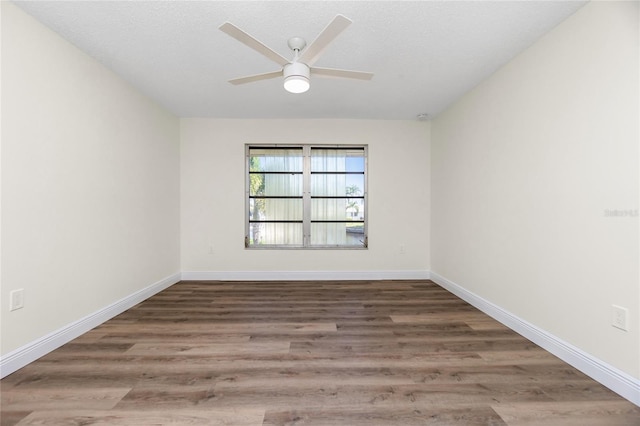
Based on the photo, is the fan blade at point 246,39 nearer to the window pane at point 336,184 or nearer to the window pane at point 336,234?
the window pane at point 336,184

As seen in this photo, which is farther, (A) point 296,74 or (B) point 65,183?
(B) point 65,183

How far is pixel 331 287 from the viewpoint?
3744 millimetres

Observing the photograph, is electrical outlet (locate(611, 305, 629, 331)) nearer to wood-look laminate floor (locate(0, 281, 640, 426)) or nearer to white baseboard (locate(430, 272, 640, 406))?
white baseboard (locate(430, 272, 640, 406))

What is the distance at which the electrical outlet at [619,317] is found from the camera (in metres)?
1.57

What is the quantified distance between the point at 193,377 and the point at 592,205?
2.82 meters

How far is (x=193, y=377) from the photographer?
172cm

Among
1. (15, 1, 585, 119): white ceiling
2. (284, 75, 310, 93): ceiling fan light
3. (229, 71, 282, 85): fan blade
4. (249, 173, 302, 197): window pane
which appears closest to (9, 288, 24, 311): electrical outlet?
(15, 1, 585, 119): white ceiling

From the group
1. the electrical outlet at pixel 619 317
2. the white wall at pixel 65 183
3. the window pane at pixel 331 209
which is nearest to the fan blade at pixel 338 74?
the white wall at pixel 65 183

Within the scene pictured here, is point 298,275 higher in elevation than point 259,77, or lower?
lower

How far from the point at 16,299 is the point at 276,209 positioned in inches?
114

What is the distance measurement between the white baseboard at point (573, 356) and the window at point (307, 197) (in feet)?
6.65

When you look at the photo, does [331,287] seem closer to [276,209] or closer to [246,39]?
[276,209]

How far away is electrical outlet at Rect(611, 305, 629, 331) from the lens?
1.57m

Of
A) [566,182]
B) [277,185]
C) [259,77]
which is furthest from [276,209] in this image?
[566,182]
